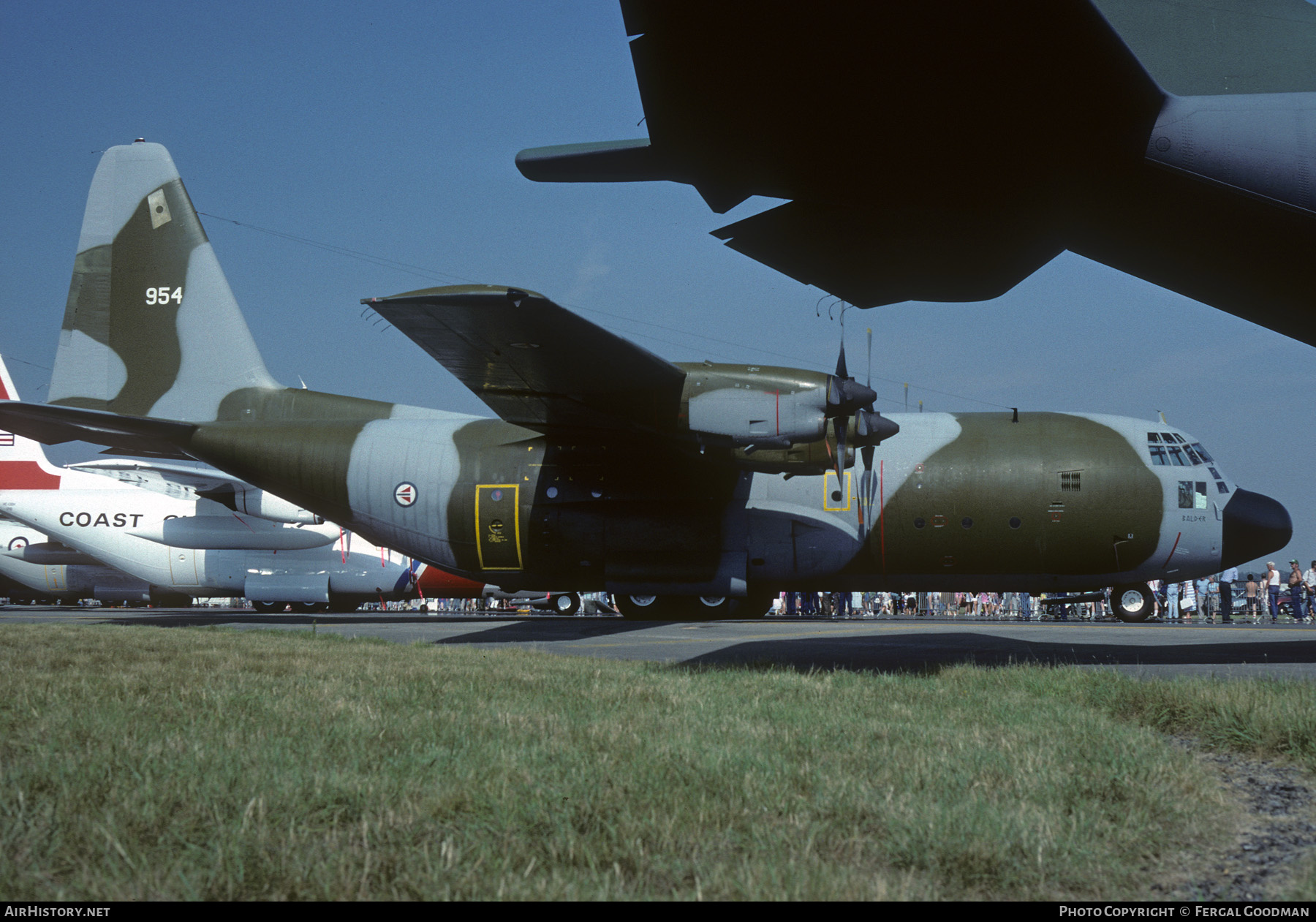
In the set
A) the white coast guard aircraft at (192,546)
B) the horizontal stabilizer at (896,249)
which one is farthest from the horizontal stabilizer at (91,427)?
the horizontal stabilizer at (896,249)

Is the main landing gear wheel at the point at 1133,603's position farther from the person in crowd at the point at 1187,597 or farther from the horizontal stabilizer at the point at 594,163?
the horizontal stabilizer at the point at 594,163

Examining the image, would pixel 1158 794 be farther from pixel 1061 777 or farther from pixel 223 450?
pixel 223 450

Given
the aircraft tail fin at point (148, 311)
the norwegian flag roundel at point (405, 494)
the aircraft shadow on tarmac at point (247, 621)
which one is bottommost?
the aircraft shadow on tarmac at point (247, 621)

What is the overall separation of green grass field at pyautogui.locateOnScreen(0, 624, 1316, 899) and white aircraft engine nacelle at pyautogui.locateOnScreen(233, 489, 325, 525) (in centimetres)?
1994

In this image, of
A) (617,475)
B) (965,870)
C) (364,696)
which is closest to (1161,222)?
(965,870)

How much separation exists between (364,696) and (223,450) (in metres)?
12.7

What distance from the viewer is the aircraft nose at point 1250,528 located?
15609mm

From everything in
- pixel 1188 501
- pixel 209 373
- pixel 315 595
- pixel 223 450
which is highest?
pixel 209 373

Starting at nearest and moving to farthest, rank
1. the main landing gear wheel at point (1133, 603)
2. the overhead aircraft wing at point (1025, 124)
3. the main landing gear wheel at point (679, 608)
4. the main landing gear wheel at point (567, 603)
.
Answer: the overhead aircraft wing at point (1025, 124), the main landing gear wheel at point (679, 608), the main landing gear wheel at point (1133, 603), the main landing gear wheel at point (567, 603)

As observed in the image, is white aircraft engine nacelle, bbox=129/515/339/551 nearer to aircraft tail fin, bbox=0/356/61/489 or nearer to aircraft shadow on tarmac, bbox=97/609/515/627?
aircraft shadow on tarmac, bbox=97/609/515/627

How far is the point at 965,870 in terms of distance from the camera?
2.57m

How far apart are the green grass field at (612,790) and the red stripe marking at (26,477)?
4353 cm

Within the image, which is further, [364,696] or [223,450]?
[223,450]

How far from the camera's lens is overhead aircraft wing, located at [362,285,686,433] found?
10617mm
